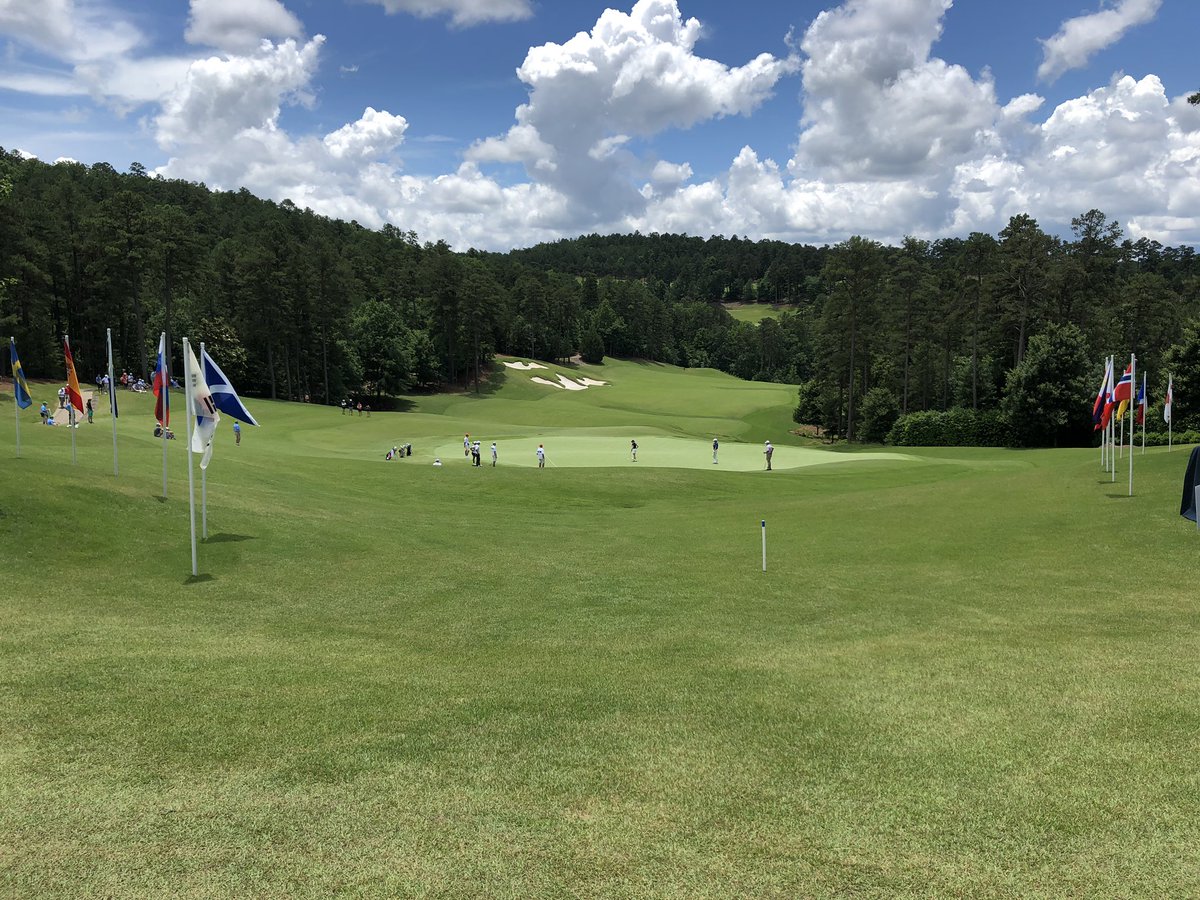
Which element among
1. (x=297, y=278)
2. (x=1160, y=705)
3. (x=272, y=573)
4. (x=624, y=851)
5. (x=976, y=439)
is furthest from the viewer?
(x=297, y=278)

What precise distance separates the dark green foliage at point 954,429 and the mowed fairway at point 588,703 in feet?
150

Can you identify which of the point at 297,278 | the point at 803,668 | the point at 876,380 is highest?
the point at 297,278

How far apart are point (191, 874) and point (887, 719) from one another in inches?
311

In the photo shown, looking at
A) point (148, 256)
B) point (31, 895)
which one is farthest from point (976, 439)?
point (148, 256)

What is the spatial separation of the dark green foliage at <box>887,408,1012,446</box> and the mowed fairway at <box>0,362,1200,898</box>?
150ft

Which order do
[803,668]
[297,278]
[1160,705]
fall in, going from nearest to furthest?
[1160,705] < [803,668] < [297,278]

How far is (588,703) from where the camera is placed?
1046cm

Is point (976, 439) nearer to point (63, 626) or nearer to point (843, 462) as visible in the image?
point (843, 462)

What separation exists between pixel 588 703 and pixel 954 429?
2699 inches

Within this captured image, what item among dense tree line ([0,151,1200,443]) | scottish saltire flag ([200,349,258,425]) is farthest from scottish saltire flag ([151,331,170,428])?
dense tree line ([0,151,1200,443])

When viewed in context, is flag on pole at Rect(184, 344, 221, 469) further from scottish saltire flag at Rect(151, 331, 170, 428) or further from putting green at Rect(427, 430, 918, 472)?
putting green at Rect(427, 430, 918, 472)

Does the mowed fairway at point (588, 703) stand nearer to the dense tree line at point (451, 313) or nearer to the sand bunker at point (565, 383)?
the dense tree line at point (451, 313)

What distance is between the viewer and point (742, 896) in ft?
19.8

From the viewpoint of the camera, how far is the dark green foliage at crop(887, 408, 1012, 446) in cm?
6819
